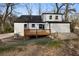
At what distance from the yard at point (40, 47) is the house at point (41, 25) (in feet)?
0.37

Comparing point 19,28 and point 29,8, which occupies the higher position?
point 29,8

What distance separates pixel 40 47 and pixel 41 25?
1.00 ft

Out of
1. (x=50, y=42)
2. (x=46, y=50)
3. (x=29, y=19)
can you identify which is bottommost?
(x=46, y=50)

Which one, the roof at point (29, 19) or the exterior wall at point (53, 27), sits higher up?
the roof at point (29, 19)

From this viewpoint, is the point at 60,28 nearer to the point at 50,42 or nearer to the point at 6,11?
the point at 50,42

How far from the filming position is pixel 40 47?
14.6ft

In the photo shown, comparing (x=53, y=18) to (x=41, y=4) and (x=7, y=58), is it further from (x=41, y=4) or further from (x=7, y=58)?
(x=7, y=58)

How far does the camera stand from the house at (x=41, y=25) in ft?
14.6

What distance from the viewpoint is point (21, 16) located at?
176 inches

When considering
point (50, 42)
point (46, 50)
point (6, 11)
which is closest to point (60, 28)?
point (50, 42)

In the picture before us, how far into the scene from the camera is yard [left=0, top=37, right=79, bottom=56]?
4.43 m

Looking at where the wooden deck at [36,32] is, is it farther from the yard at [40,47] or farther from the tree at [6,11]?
the tree at [6,11]

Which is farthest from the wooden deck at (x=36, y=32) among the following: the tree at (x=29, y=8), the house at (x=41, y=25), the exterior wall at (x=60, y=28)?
the tree at (x=29, y=8)

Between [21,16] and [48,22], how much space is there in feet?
1.25
